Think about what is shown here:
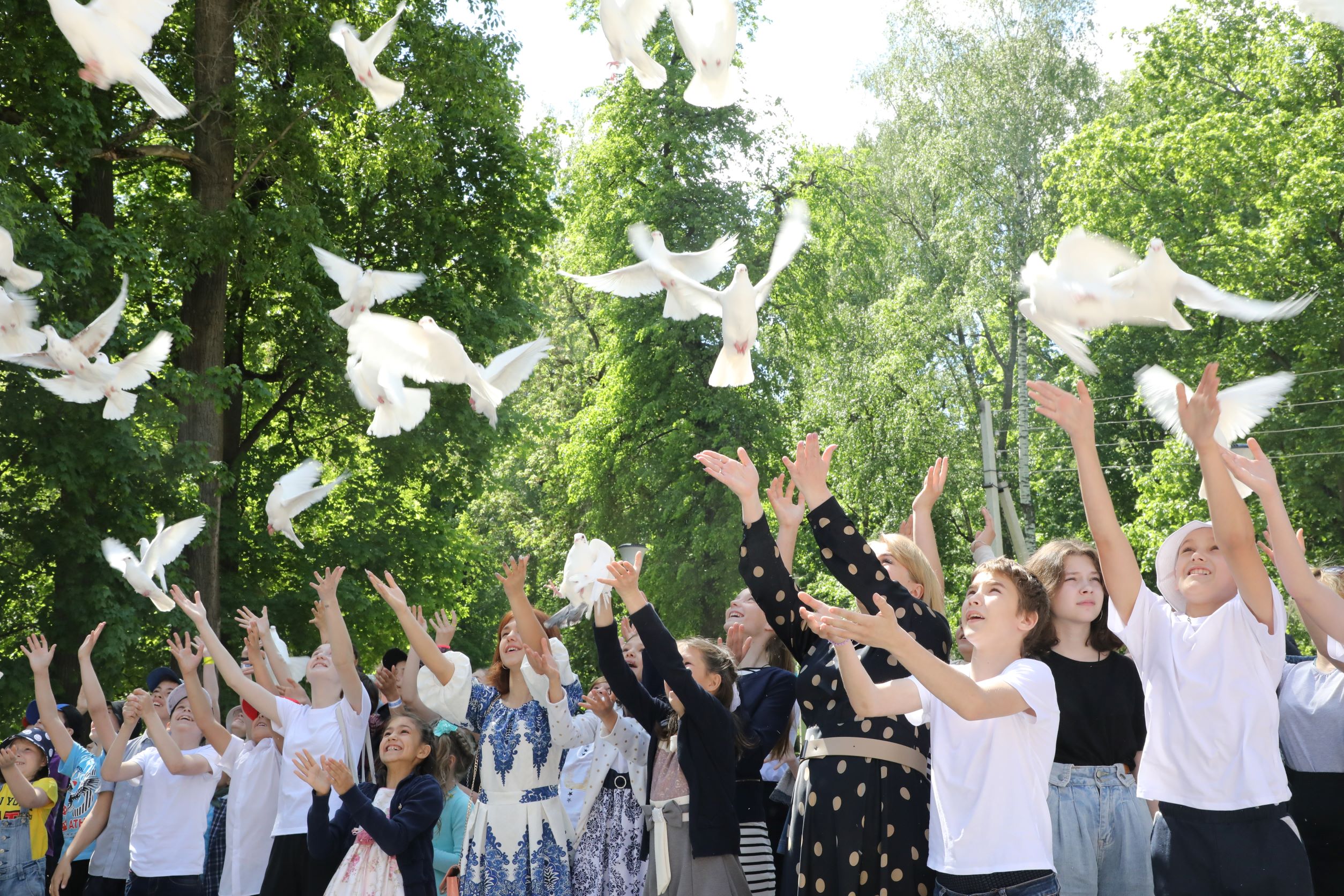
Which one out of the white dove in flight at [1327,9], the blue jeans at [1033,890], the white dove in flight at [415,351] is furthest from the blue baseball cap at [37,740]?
the white dove in flight at [1327,9]

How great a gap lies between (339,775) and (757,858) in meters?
1.64

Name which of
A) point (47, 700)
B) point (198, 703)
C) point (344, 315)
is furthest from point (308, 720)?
point (47, 700)

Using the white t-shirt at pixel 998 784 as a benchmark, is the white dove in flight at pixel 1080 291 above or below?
above

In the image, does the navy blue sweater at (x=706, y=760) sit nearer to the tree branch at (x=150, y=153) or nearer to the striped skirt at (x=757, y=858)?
the striped skirt at (x=757, y=858)

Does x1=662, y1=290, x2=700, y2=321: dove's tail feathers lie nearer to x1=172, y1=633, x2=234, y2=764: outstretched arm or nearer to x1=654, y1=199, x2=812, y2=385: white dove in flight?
x1=654, y1=199, x2=812, y2=385: white dove in flight

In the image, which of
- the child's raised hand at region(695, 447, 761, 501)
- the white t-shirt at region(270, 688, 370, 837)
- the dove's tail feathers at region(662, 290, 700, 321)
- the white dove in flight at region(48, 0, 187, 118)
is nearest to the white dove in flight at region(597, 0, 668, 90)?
the dove's tail feathers at region(662, 290, 700, 321)

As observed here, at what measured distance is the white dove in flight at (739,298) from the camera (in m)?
4.42

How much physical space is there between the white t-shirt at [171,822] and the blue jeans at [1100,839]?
13.7 feet

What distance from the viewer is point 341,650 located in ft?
18.4

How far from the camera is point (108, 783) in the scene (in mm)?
6602

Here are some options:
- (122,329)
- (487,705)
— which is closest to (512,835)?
(487,705)

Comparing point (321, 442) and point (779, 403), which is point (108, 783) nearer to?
point (321, 442)

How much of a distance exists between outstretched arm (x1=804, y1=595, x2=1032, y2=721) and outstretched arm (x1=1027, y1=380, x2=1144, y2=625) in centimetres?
53

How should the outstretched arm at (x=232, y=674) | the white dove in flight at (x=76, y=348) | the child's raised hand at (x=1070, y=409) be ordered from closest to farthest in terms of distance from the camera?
the child's raised hand at (x=1070, y=409) < the outstretched arm at (x=232, y=674) < the white dove in flight at (x=76, y=348)
